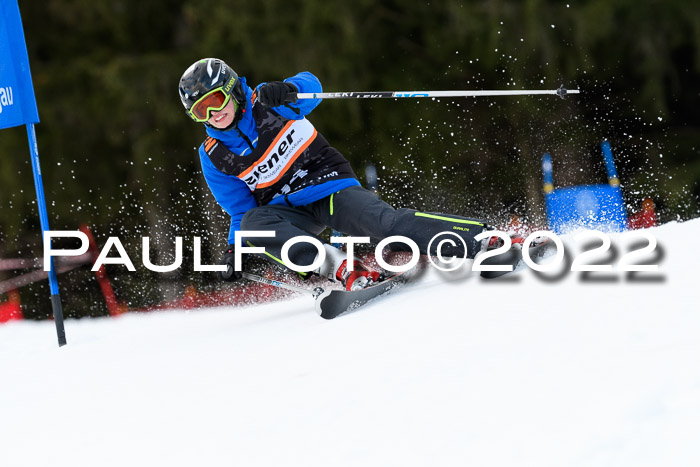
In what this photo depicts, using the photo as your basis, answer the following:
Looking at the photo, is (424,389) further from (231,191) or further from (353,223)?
(231,191)

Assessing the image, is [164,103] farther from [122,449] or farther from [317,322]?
[122,449]

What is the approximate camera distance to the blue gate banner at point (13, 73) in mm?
4297

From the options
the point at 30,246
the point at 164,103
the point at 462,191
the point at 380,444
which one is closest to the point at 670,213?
the point at 462,191

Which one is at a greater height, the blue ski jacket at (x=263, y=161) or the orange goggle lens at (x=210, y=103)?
the orange goggle lens at (x=210, y=103)

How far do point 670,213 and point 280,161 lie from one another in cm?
468

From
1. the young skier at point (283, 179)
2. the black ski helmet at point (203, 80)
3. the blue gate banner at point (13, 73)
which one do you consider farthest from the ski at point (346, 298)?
the blue gate banner at point (13, 73)

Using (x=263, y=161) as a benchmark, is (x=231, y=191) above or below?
below

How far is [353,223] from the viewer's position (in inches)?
152

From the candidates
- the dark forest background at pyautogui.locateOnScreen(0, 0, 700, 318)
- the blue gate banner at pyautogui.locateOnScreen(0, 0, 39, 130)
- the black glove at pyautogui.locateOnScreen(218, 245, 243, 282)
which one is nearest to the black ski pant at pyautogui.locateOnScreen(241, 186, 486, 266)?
the black glove at pyautogui.locateOnScreen(218, 245, 243, 282)

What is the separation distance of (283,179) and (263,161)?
148 millimetres

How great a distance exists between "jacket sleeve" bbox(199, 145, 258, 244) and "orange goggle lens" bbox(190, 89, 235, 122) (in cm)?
35

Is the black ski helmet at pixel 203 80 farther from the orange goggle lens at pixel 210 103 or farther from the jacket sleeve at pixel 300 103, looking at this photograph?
the jacket sleeve at pixel 300 103

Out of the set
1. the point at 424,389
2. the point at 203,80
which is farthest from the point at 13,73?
the point at 424,389

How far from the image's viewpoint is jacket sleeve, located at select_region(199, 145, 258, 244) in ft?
13.2
